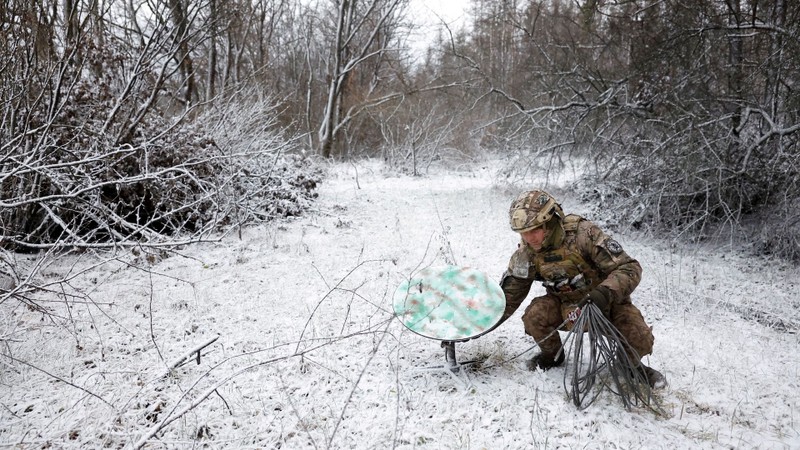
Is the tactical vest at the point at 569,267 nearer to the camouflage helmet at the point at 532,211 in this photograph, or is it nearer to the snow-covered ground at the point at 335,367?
the camouflage helmet at the point at 532,211

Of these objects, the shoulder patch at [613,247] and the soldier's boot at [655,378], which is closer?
the shoulder patch at [613,247]

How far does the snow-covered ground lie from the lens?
2.29 metres

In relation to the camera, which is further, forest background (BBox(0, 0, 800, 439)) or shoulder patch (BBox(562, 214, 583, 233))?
forest background (BBox(0, 0, 800, 439))

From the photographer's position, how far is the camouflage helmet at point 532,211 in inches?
102

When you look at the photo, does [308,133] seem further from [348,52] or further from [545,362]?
[348,52]

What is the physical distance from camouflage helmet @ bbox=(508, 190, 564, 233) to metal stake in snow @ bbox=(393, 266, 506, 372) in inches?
18.0

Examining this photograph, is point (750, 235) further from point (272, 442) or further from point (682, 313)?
point (272, 442)

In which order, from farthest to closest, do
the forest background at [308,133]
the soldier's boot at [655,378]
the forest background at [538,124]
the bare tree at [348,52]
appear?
1. the bare tree at [348,52]
2. the forest background at [538,124]
3. the forest background at [308,133]
4. the soldier's boot at [655,378]

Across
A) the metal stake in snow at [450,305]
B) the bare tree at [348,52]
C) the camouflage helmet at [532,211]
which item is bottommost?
the metal stake in snow at [450,305]

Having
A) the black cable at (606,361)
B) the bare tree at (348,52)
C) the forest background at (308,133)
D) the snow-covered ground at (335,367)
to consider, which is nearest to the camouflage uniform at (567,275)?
the black cable at (606,361)

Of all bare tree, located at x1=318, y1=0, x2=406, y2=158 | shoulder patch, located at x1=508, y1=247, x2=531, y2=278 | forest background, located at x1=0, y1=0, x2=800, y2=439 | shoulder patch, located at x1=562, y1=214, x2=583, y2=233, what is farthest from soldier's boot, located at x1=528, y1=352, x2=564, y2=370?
bare tree, located at x1=318, y1=0, x2=406, y2=158

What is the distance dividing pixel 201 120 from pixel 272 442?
19.8ft

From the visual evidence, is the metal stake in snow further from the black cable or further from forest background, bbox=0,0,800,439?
forest background, bbox=0,0,800,439

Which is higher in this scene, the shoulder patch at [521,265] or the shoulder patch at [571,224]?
the shoulder patch at [571,224]
